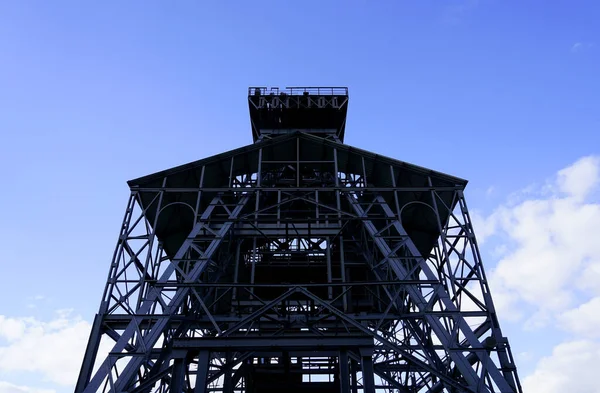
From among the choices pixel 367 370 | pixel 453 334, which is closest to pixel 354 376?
pixel 453 334

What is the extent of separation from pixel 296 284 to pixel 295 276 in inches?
214

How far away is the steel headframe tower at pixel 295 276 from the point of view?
13484 mm

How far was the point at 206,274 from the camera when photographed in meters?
20.0

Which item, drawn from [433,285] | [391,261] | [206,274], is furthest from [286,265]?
[433,285]

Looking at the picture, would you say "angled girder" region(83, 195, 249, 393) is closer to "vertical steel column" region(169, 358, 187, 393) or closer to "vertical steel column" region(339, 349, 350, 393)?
"vertical steel column" region(169, 358, 187, 393)

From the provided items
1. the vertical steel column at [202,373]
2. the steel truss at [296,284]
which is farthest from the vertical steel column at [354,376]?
the vertical steel column at [202,373]

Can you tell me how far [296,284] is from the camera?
15133mm

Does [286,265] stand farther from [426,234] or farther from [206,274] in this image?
[426,234]

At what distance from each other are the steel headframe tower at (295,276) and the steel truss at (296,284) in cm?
5

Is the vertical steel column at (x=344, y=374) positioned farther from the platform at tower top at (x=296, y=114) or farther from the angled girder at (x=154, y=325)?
the platform at tower top at (x=296, y=114)

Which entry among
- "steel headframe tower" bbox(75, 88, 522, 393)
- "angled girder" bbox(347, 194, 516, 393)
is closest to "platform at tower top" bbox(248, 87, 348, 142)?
"steel headframe tower" bbox(75, 88, 522, 393)

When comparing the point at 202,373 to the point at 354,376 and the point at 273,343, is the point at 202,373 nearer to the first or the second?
the point at 273,343

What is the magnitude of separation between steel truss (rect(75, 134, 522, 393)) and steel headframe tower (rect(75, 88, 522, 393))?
0.05 metres

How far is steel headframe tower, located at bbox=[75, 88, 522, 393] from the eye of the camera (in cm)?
1348
